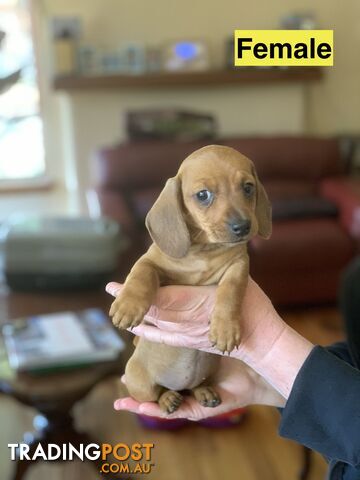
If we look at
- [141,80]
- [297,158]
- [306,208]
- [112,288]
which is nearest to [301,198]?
[306,208]

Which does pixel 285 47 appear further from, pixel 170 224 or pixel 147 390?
pixel 147 390

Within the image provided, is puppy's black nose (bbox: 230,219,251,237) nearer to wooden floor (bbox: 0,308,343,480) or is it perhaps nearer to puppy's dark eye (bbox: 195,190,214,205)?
puppy's dark eye (bbox: 195,190,214,205)

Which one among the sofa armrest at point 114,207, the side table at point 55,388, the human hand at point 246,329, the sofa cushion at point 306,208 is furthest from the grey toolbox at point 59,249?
the human hand at point 246,329

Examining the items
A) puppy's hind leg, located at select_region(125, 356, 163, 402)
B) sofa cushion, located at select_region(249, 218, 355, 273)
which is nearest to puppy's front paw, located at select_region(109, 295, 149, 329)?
puppy's hind leg, located at select_region(125, 356, 163, 402)

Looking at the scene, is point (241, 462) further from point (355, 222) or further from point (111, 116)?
point (111, 116)

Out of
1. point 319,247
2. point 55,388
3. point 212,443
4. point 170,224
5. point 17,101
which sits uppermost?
point 17,101

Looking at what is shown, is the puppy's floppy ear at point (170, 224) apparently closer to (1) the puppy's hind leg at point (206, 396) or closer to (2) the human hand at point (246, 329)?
(2) the human hand at point (246, 329)
